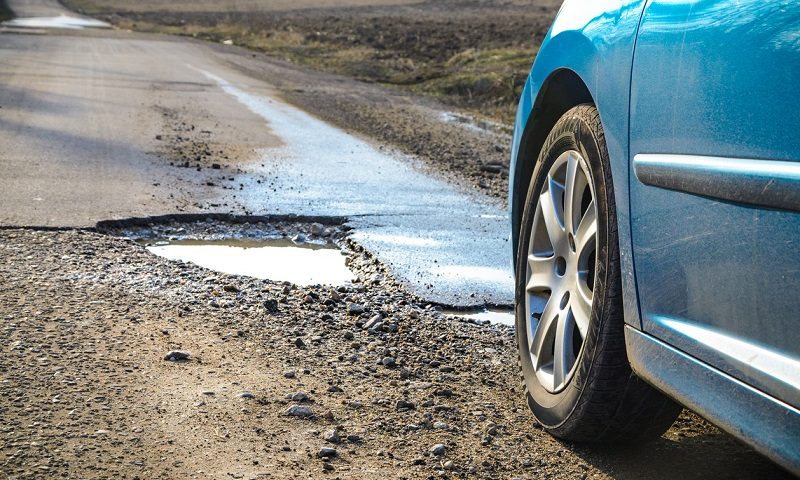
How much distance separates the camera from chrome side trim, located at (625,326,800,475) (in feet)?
6.11

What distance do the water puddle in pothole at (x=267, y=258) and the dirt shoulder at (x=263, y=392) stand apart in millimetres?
412

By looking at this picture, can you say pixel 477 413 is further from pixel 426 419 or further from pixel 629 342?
pixel 629 342

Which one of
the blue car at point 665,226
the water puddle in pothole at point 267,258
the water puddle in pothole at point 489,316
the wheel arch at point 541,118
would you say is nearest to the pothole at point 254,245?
the water puddle in pothole at point 267,258

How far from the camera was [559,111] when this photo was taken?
11.1 ft

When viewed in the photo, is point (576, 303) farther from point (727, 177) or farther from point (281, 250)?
point (281, 250)

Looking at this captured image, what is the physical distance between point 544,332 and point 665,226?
0.81 m

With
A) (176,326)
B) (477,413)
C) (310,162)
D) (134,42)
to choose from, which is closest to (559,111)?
(477,413)

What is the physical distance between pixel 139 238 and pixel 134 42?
2173 centimetres

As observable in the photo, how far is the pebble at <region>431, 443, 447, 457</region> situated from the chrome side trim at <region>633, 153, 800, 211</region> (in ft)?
3.16

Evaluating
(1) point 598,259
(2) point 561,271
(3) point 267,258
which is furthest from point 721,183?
(3) point 267,258

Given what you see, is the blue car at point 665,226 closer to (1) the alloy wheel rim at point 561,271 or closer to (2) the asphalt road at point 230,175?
(1) the alloy wheel rim at point 561,271

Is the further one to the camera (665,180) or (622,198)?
(622,198)

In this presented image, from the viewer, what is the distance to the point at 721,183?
2.11 m

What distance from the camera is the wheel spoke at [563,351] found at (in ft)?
9.43
